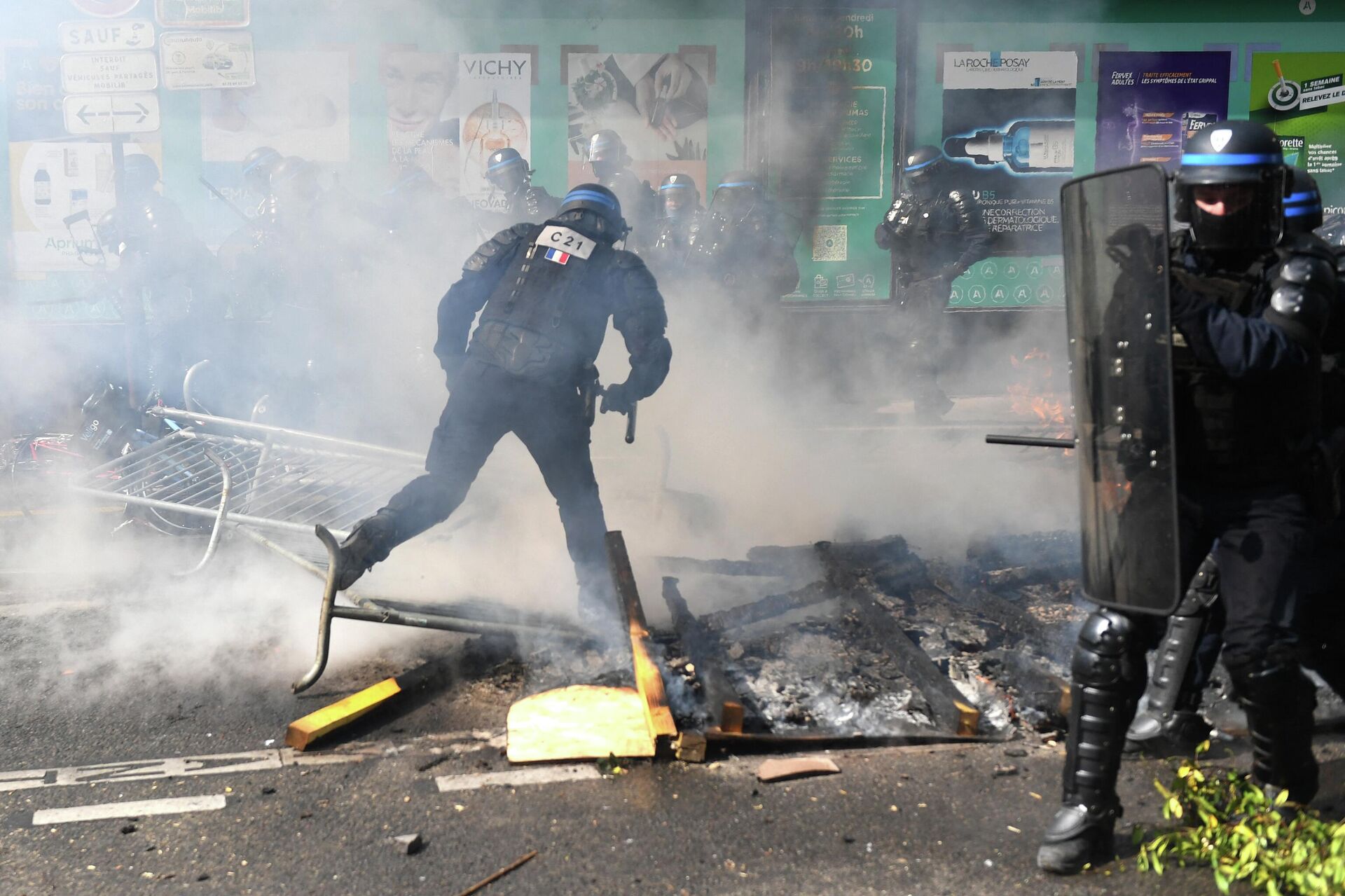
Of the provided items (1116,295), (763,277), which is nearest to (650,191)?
(763,277)

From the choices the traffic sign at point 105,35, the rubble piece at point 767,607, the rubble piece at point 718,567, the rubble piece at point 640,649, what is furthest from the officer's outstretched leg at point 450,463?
the traffic sign at point 105,35

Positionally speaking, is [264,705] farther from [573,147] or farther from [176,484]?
[573,147]

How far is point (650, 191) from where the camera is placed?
8.45 m

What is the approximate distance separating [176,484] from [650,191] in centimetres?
451

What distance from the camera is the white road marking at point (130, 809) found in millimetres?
2781

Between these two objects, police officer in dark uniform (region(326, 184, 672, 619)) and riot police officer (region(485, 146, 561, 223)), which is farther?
riot police officer (region(485, 146, 561, 223))

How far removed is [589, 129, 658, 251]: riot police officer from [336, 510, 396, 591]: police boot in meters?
4.69

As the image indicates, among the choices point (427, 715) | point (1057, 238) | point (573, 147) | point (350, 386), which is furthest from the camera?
point (1057, 238)

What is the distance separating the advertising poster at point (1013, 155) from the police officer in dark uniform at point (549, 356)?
6121 mm

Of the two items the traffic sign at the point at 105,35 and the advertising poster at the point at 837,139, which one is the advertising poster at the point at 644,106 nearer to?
the advertising poster at the point at 837,139

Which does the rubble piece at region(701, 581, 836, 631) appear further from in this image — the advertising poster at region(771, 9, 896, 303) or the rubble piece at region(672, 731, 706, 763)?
the advertising poster at region(771, 9, 896, 303)

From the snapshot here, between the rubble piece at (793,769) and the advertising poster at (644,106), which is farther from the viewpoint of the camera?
the advertising poster at (644,106)

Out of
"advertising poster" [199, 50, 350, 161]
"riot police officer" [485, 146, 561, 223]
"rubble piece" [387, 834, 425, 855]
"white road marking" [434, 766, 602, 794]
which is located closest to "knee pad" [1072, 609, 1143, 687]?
"white road marking" [434, 766, 602, 794]

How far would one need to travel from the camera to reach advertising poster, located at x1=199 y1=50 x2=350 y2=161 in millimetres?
8742
